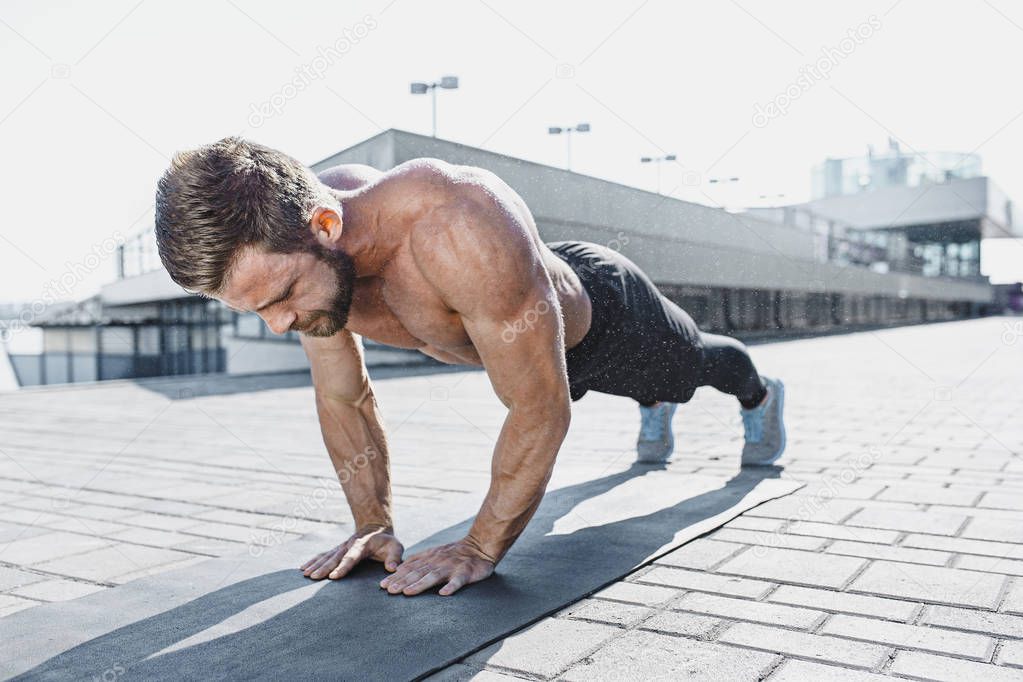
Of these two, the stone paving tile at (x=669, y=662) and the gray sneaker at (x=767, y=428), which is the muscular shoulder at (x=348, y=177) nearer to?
the stone paving tile at (x=669, y=662)

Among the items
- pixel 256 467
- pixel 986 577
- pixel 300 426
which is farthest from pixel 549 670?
pixel 300 426

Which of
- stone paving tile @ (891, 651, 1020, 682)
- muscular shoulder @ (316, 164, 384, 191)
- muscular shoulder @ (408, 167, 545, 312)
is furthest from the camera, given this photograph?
muscular shoulder @ (316, 164, 384, 191)

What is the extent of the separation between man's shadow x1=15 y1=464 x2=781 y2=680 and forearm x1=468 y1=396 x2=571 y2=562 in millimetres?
135

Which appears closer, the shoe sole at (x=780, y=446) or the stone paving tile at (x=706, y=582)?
the stone paving tile at (x=706, y=582)

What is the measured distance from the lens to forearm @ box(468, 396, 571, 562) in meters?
2.14

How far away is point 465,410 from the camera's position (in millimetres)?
7336

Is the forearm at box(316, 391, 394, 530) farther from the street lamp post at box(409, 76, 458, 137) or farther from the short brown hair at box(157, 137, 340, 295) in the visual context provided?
the street lamp post at box(409, 76, 458, 137)

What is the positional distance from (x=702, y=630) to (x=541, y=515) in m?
1.21

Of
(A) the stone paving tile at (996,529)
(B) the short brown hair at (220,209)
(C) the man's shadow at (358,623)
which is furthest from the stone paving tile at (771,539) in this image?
(B) the short brown hair at (220,209)

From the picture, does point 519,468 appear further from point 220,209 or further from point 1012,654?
point 1012,654

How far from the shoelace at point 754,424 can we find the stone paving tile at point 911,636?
2006 millimetres

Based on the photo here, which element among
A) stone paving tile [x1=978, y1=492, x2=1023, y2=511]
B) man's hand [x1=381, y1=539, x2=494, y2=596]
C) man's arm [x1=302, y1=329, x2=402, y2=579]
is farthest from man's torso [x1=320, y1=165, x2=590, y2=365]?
stone paving tile [x1=978, y1=492, x2=1023, y2=511]

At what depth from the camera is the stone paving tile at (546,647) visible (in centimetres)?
168

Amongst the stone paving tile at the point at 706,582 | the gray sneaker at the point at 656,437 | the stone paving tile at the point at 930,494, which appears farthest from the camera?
the gray sneaker at the point at 656,437
